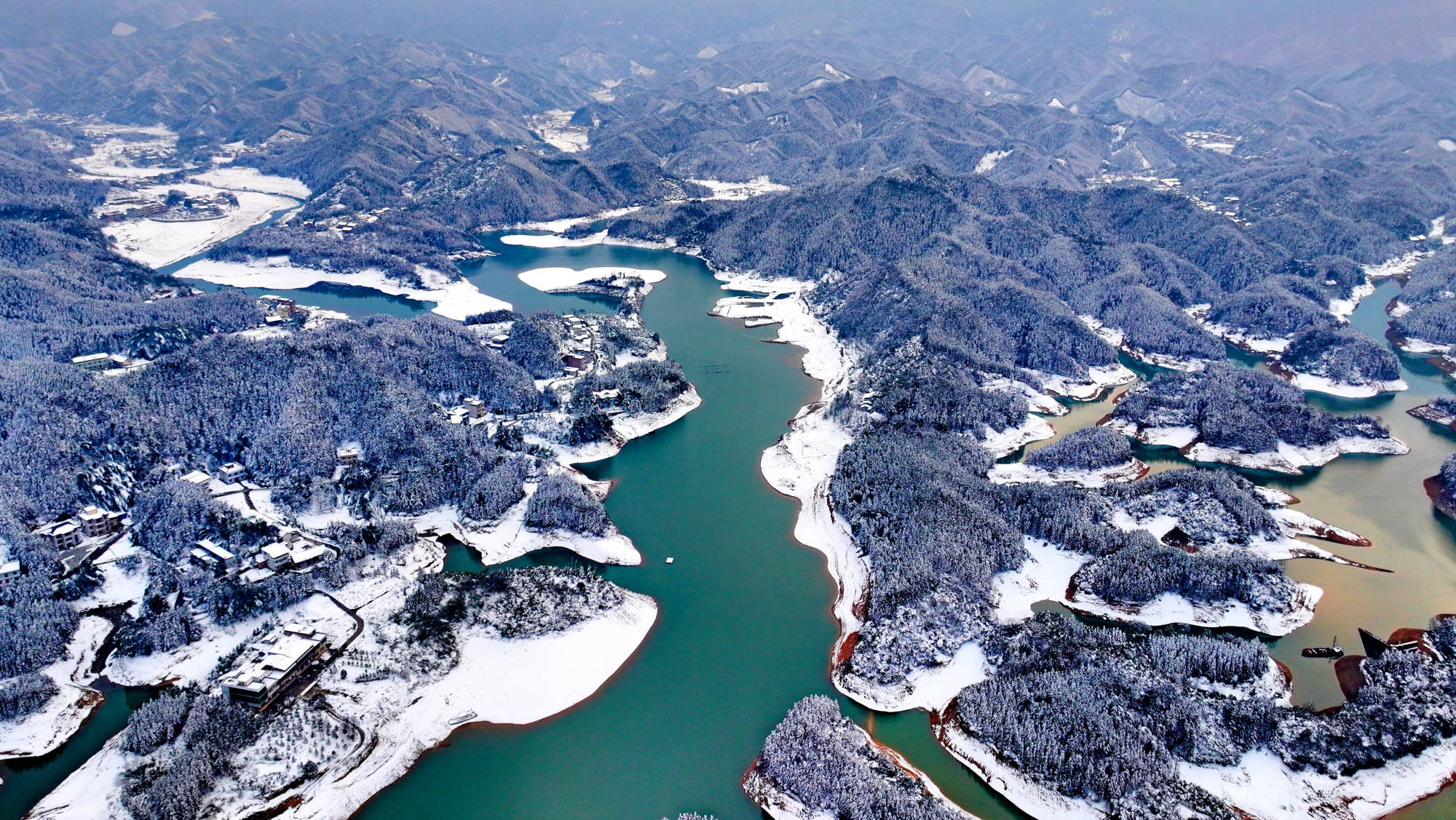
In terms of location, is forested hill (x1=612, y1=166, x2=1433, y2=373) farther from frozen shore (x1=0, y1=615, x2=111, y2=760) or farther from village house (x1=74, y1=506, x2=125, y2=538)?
frozen shore (x1=0, y1=615, x2=111, y2=760)

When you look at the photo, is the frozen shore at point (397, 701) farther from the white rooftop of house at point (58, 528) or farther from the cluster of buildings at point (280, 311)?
the cluster of buildings at point (280, 311)

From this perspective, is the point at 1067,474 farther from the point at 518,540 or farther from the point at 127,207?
the point at 127,207

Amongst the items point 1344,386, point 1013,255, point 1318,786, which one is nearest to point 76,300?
point 1013,255

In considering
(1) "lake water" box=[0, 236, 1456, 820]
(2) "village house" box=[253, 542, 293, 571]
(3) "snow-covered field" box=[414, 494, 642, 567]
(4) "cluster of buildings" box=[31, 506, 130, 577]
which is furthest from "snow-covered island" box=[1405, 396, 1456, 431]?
(4) "cluster of buildings" box=[31, 506, 130, 577]

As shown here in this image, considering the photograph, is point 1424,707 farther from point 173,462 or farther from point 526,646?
point 173,462

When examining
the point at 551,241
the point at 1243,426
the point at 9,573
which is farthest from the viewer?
the point at 551,241

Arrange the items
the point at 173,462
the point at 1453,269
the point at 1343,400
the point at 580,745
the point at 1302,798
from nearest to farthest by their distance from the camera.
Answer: the point at 1302,798
the point at 580,745
the point at 173,462
the point at 1343,400
the point at 1453,269

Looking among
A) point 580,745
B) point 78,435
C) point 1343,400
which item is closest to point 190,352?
point 78,435
